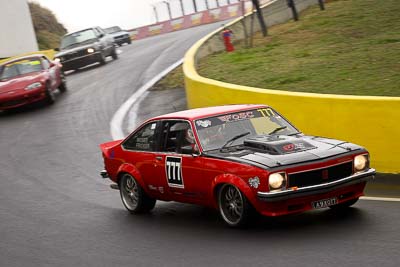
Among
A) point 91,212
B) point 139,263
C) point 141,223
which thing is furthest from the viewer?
point 91,212

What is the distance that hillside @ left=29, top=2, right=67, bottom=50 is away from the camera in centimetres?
4973

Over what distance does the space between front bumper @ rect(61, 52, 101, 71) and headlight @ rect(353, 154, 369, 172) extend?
22.3m

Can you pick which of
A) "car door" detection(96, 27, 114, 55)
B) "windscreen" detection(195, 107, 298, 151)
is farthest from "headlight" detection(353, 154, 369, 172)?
"car door" detection(96, 27, 114, 55)

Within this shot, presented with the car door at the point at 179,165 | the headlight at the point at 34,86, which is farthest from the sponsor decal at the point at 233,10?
the car door at the point at 179,165

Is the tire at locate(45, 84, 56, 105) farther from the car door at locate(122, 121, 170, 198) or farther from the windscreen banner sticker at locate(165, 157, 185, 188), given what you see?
the windscreen banner sticker at locate(165, 157, 185, 188)

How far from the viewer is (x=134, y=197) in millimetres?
10289

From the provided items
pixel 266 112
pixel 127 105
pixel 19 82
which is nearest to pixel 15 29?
pixel 19 82

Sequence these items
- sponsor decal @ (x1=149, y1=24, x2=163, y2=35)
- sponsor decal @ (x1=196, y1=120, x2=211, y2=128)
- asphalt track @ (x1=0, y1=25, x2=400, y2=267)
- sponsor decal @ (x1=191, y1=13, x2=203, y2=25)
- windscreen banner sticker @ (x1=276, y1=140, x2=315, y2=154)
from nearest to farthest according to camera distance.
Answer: asphalt track @ (x1=0, y1=25, x2=400, y2=267) < windscreen banner sticker @ (x1=276, y1=140, x2=315, y2=154) < sponsor decal @ (x1=196, y1=120, x2=211, y2=128) < sponsor decal @ (x1=191, y1=13, x2=203, y2=25) < sponsor decal @ (x1=149, y1=24, x2=163, y2=35)

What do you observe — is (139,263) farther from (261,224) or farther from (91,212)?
(91,212)

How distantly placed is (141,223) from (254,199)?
2.09m

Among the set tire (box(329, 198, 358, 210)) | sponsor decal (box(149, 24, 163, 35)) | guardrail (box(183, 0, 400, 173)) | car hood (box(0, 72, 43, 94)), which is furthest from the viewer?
sponsor decal (box(149, 24, 163, 35))

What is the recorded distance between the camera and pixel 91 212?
10.6 m

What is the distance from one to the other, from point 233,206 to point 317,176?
97 centimetres

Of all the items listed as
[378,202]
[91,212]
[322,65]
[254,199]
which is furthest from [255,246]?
[322,65]
